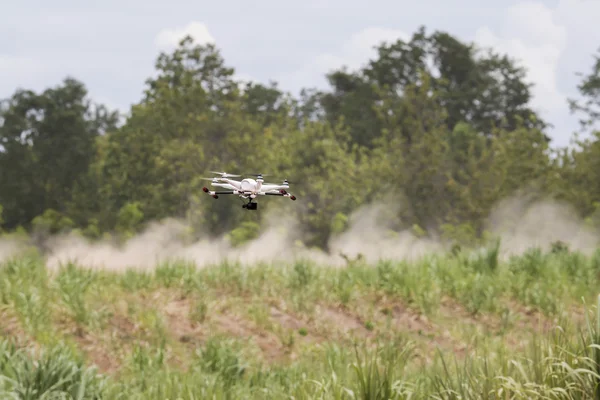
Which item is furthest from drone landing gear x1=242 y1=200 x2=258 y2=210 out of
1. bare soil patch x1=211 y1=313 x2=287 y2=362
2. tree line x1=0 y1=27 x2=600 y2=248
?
tree line x1=0 y1=27 x2=600 y2=248

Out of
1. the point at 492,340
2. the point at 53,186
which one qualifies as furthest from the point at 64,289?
the point at 53,186

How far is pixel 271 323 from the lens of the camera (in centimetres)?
1256

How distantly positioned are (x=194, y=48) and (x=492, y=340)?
17.2m

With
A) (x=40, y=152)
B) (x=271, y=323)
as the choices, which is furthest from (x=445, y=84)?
(x=271, y=323)

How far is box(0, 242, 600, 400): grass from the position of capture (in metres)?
7.94

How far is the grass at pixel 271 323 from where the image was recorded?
26.1 feet

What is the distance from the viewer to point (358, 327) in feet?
42.7

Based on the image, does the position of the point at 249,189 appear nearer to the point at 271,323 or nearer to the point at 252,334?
the point at 252,334

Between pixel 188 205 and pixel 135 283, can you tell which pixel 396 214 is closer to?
pixel 188 205

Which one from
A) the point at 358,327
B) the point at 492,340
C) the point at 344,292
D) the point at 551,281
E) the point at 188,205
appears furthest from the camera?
the point at 188,205

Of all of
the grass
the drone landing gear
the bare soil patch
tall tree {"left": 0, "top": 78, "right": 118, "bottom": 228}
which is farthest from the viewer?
tall tree {"left": 0, "top": 78, "right": 118, "bottom": 228}

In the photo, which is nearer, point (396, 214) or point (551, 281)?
point (551, 281)

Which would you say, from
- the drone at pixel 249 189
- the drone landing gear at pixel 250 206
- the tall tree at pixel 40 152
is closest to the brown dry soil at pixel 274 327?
the drone at pixel 249 189

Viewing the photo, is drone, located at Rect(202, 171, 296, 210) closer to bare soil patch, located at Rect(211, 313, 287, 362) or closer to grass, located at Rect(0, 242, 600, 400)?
grass, located at Rect(0, 242, 600, 400)
